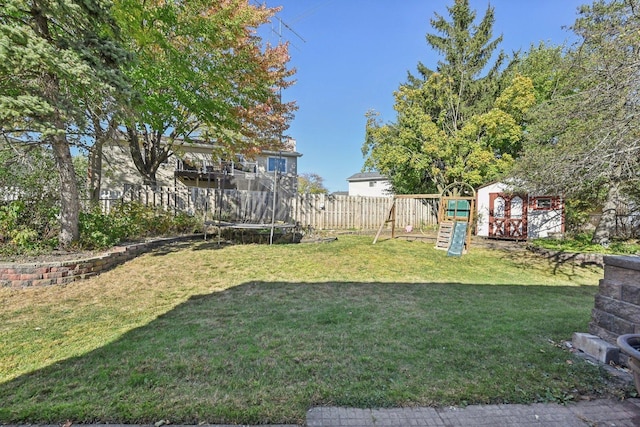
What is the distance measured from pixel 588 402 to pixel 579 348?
3.13ft

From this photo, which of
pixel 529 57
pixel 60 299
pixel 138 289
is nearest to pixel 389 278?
pixel 138 289

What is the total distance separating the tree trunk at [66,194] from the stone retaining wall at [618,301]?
8.00 metres

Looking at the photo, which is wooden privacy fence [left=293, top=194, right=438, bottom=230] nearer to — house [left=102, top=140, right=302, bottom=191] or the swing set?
house [left=102, top=140, right=302, bottom=191]

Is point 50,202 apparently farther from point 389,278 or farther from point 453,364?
point 453,364

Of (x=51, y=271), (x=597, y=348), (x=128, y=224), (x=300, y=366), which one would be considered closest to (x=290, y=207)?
(x=128, y=224)

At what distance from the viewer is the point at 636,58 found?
559cm

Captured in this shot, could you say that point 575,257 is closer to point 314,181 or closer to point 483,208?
point 483,208

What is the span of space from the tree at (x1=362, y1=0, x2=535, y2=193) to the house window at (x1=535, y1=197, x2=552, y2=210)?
255cm

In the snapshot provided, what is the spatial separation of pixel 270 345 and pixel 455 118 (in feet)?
56.3

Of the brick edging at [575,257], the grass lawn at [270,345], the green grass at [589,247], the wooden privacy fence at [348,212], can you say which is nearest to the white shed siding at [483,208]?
the wooden privacy fence at [348,212]

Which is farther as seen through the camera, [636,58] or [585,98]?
[585,98]

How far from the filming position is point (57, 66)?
14.3 ft

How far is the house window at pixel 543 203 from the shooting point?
12211 millimetres

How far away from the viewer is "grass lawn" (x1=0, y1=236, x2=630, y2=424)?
2.06 m
